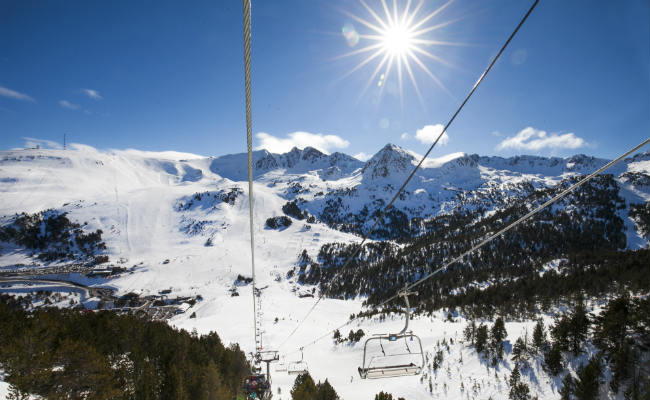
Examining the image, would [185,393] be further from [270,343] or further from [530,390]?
[530,390]

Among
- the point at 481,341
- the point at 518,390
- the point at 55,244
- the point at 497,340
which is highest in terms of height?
the point at 55,244

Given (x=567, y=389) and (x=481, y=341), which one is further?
(x=481, y=341)

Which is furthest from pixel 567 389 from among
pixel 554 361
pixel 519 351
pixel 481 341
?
pixel 481 341

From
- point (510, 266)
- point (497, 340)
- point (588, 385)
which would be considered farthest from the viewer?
point (510, 266)

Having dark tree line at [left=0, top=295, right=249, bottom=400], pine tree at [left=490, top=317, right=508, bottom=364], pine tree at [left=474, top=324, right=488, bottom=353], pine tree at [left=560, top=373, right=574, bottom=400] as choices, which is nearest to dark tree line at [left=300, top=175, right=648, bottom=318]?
pine tree at [left=490, top=317, right=508, bottom=364]

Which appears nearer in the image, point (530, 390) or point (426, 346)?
point (530, 390)

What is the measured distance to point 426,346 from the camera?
43906 millimetres

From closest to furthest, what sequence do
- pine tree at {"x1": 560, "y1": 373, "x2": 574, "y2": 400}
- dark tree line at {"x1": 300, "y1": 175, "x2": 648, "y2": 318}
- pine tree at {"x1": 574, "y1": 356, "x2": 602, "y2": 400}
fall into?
pine tree at {"x1": 574, "y1": 356, "x2": 602, "y2": 400}
pine tree at {"x1": 560, "y1": 373, "x2": 574, "y2": 400}
dark tree line at {"x1": 300, "y1": 175, "x2": 648, "y2": 318}

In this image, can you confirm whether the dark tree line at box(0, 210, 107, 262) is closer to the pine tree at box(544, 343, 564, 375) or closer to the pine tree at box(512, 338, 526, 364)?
the pine tree at box(512, 338, 526, 364)

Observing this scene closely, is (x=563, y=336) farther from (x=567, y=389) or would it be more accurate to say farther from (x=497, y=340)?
(x=497, y=340)

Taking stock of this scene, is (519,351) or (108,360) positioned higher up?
(108,360)

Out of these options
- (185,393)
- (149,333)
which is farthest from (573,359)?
(149,333)

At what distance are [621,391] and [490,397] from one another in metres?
11.3

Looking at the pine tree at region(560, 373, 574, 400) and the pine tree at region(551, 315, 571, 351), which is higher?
the pine tree at region(551, 315, 571, 351)
